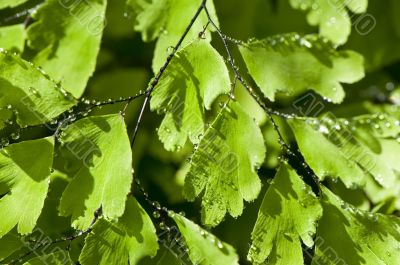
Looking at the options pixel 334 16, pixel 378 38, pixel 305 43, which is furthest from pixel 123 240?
pixel 378 38

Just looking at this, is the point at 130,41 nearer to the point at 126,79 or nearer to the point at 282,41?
the point at 126,79

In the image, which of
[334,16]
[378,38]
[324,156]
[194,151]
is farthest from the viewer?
[378,38]

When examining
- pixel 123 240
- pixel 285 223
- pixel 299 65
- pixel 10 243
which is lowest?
pixel 10 243

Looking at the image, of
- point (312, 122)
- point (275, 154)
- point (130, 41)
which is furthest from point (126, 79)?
point (312, 122)

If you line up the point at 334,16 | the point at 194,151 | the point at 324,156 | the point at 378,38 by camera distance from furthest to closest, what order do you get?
1. the point at 378,38
2. the point at 334,16
3. the point at 324,156
4. the point at 194,151

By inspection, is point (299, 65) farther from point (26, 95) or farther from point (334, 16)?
point (26, 95)

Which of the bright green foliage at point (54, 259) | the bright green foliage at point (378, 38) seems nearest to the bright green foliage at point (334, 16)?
the bright green foliage at point (378, 38)

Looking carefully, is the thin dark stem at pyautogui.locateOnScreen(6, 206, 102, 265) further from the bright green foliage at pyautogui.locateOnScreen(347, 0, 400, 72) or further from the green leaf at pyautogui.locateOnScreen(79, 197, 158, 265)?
the bright green foliage at pyautogui.locateOnScreen(347, 0, 400, 72)

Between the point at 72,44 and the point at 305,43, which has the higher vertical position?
the point at 305,43
